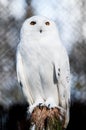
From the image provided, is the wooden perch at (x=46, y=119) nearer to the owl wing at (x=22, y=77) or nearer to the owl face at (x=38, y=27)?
the owl wing at (x=22, y=77)

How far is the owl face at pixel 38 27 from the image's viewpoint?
156 inches

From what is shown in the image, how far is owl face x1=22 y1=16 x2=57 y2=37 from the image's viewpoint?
396 centimetres

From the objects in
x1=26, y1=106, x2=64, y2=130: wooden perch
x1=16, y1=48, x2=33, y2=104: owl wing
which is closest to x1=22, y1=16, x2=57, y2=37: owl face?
x1=16, y1=48, x2=33, y2=104: owl wing

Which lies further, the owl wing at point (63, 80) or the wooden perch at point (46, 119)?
the owl wing at point (63, 80)

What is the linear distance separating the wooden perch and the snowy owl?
0.21 ft

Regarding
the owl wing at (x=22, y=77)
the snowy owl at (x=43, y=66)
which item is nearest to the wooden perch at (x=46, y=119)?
the snowy owl at (x=43, y=66)

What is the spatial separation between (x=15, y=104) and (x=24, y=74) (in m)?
5.54

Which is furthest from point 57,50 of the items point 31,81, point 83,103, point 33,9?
point 83,103

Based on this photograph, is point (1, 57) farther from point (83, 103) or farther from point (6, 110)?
point (83, 103)

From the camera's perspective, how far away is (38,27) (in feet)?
13.0

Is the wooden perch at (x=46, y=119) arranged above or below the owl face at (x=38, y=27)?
below

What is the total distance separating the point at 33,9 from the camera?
8945mm

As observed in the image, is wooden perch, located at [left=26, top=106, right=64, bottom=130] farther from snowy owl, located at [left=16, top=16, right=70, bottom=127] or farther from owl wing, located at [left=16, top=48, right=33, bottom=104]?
owl wing, located at [left=16, top=48, right=33, bottom=104]

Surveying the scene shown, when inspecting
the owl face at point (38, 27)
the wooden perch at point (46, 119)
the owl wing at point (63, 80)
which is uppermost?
the owl face at point (38, 27)
